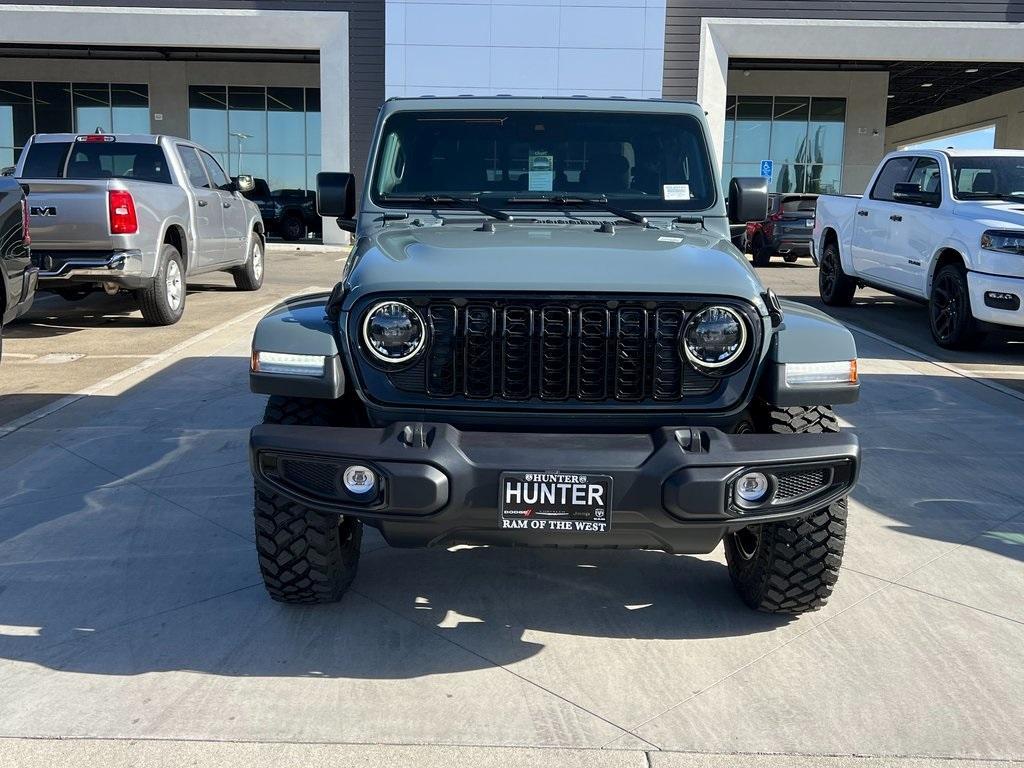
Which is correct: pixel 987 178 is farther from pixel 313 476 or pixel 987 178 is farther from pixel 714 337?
pixel 313 476

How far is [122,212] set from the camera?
9703mm

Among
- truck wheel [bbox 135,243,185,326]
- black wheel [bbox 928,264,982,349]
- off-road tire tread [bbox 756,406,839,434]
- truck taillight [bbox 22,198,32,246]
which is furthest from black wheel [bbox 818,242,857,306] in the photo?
off-road tire tread [bbox 756,406,839,434]

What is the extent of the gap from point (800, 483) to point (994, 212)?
710 cm

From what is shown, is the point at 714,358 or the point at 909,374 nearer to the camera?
the point at 714,358

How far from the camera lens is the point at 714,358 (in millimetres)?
3432

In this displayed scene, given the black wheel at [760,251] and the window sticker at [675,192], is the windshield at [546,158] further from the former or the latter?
the black wheel at [760,251]

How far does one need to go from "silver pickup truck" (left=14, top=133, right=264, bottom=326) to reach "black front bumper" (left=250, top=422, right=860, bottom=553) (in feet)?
23.7

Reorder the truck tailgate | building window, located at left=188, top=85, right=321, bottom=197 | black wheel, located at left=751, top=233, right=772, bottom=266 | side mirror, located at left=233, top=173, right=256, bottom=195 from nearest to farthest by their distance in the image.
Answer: the truck tailgate, side mirror, located at left=233, top=173, right=256, bottom=195, black wheel, located at left=751, top=233, right=772, bottom=266, building window, located at left=188, top=85, right=321, bottom=197

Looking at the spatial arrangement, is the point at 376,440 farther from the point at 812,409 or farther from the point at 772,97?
the point at 772,97

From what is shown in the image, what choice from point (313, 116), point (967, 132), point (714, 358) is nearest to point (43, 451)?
point (714, 358)

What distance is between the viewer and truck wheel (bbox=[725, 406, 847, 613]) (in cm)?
356

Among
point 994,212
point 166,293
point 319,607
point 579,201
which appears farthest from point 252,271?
point 319,607

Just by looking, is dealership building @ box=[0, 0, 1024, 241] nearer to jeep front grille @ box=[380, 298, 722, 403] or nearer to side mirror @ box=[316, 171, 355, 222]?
side mirror @ box=[316, 171, 355, 222]

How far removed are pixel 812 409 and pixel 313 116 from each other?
30939 mm
